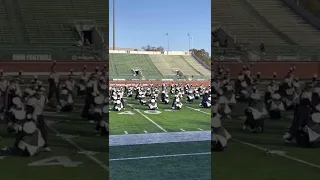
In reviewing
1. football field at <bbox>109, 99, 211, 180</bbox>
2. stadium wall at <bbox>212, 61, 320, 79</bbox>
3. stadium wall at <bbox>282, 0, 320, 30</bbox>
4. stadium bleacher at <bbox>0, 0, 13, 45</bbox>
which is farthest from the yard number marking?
stadium wall at <bbox>282, 0, 320, 30</bbox>

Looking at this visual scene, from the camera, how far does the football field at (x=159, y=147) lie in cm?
302

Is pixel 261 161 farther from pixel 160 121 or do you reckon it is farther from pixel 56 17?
pixel 56 17

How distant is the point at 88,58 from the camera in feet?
15.9

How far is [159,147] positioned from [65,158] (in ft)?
2.72

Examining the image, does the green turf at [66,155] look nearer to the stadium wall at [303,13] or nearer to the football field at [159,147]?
the football field at [159,147]

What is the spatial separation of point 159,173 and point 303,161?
1004 mm

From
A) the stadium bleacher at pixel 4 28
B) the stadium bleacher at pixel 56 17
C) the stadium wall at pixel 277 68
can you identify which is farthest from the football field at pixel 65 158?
the stadium bleacher at pixel 4 28

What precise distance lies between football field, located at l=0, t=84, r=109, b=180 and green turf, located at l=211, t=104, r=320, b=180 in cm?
80

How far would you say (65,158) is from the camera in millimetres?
3033

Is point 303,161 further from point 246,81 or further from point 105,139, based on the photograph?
point 246,81

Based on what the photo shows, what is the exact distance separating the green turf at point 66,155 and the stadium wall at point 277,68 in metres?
1.90

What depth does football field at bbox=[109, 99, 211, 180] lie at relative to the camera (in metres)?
3.02

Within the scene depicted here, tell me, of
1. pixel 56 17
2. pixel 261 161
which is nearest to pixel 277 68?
pixel 261 161

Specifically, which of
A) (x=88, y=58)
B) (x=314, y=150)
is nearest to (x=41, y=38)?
(x=88, y=58)
